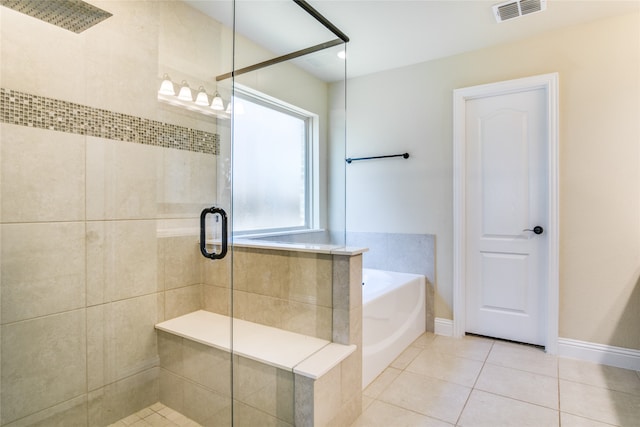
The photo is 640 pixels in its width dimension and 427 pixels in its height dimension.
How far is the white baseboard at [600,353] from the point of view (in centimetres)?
232

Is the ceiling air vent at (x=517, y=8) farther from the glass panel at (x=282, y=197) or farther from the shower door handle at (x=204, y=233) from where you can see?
the shower door handle at (x=204, y=233)

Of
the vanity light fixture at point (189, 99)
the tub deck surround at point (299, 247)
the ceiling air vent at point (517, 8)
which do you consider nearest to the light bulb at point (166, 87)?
the vanity light fixture at point (189, 99)

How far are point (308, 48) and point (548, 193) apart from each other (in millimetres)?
2037

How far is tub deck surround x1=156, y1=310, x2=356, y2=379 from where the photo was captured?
5.09 ft

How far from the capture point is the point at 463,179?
2.88 metres

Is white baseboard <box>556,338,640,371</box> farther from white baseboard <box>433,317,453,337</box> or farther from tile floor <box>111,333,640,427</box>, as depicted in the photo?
white baseboard <box>433,317,453,337</box>

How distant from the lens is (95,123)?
66.7 inches

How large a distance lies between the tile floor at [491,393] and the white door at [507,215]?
29 cm

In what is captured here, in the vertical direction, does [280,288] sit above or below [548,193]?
below

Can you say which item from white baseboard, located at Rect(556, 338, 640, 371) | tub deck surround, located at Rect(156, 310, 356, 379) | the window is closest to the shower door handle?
the window

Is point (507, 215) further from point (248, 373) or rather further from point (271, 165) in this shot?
point (248, 373)

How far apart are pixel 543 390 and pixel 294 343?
1.55 meters

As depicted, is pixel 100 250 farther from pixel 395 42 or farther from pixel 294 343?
pixel 395 42

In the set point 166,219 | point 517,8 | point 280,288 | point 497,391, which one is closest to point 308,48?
point 517,8
